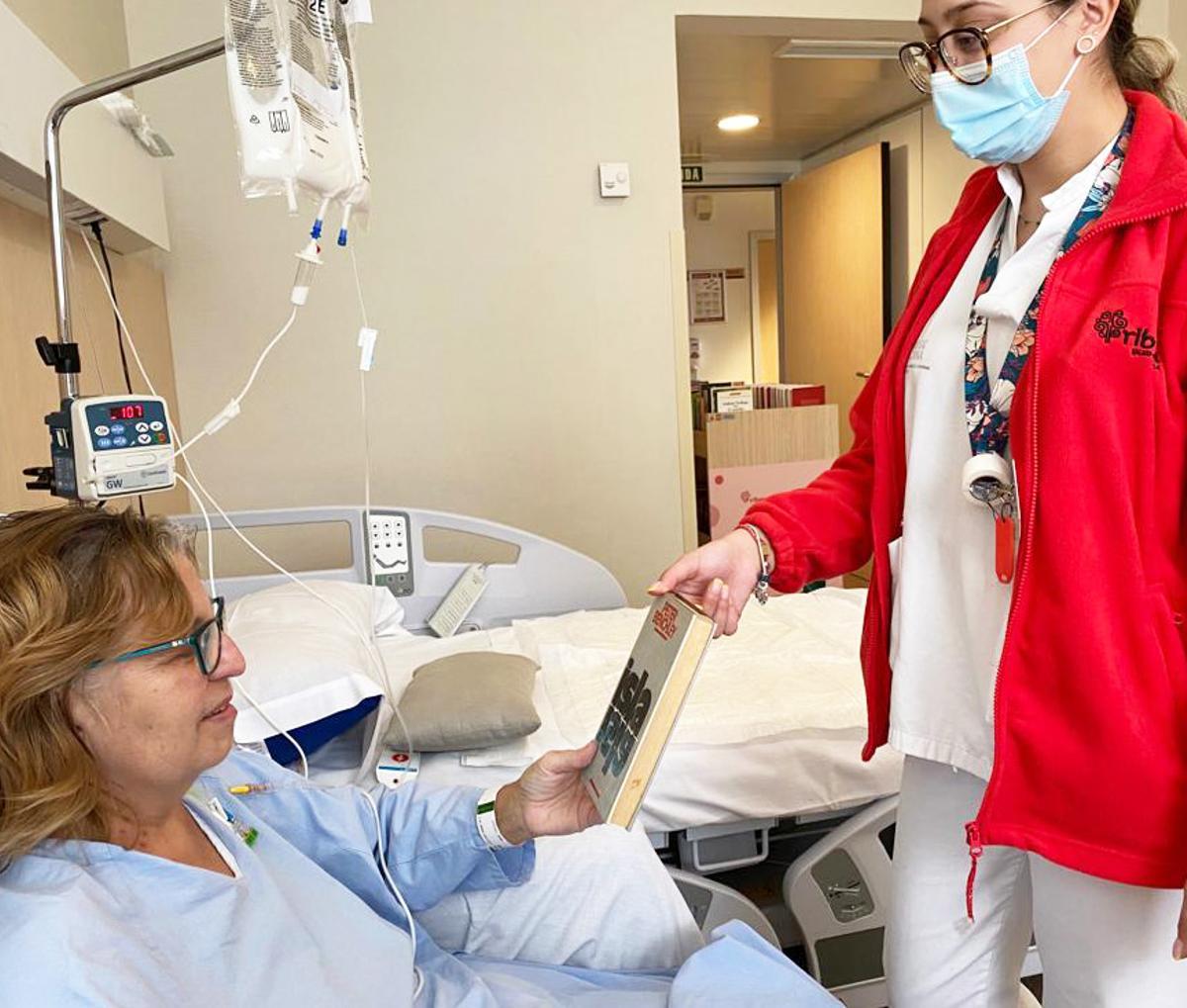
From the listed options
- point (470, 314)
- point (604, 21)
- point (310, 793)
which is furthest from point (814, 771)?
point (604, 21)

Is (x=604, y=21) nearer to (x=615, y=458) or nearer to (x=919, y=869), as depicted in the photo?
(x=615, y=458)

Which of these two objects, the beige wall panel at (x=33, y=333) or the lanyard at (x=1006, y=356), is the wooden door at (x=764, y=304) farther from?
the lanyard at (x=1006, y=356)

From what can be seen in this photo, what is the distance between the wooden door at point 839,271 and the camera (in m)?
4.72

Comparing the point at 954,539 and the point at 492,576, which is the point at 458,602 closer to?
the point at 492,576

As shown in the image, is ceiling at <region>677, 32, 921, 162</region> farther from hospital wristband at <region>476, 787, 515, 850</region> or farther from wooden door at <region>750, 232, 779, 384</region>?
hospital wristband at <region>476, 787, 515, 850</region>

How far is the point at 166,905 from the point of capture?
812 millimetres

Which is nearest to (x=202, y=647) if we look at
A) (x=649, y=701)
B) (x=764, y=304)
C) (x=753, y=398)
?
(x=649, y=701)

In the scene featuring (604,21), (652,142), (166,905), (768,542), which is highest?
(604,21)

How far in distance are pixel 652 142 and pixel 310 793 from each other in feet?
7.12

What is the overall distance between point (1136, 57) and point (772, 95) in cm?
376

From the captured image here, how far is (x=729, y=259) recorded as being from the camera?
289 inches

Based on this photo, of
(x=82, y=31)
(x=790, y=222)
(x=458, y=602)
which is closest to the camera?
(x=82, y=31)

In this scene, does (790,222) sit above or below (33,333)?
above

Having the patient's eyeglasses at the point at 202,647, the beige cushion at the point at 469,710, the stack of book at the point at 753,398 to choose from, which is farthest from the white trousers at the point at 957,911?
the stack of book at the point at 753,398
